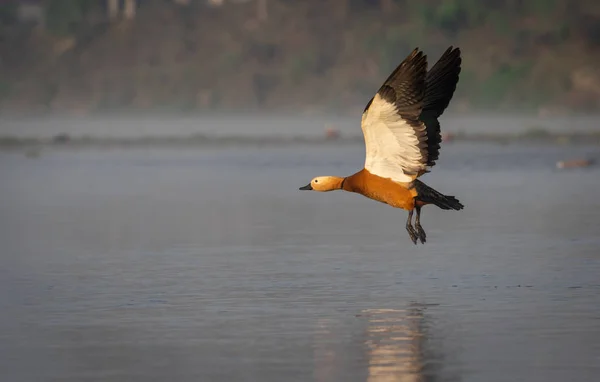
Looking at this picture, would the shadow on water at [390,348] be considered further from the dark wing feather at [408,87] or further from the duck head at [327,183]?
the duck head at [327,183]

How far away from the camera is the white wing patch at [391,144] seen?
16.2 m

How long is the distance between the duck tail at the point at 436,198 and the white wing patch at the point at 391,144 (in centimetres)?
15

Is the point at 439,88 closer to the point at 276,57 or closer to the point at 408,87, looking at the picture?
the point at 408,87

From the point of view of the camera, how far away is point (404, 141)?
1666 centimetres

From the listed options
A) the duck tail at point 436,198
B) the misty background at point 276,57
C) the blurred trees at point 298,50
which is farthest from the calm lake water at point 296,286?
the blurred trees at point 298,50

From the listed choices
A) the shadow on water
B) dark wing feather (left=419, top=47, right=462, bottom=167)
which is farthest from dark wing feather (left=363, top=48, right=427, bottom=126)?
the shadow on water

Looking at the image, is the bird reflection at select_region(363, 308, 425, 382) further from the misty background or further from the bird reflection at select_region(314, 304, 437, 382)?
the misty background

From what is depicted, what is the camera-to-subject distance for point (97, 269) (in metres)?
18.0

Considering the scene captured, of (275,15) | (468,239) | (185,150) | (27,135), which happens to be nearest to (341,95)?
(275,15)

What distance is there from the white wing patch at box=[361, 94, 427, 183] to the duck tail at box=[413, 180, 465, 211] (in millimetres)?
149

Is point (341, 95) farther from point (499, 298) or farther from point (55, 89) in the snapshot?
point (499, 298)

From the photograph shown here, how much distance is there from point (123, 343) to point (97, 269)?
4894mm

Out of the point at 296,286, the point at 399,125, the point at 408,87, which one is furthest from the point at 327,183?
the point at 408,87

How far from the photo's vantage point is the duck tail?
16281 millimetres
